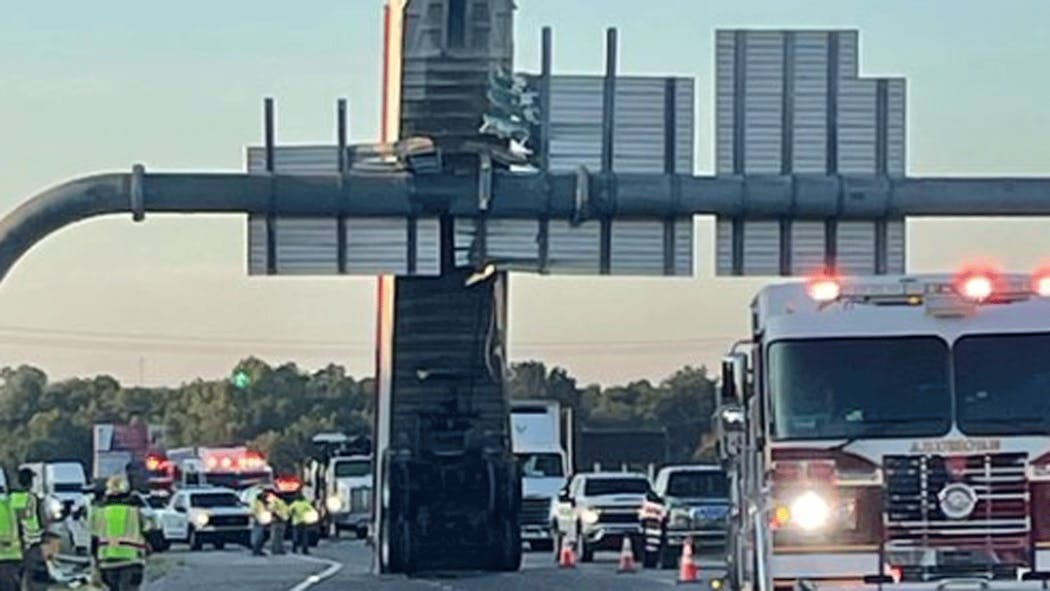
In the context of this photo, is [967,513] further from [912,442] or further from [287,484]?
[287,484]

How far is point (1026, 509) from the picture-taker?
17734 millimetres

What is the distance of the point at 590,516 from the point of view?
167 feet

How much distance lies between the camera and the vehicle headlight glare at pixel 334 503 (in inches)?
2778

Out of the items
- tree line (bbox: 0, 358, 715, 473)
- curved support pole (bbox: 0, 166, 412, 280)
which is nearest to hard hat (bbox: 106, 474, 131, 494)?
curved support pole (bbox: 0, 166, 412, 280)

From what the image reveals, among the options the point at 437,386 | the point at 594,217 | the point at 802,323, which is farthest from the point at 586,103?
the point at 802,323

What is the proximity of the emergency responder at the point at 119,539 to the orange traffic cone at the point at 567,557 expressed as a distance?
22233 millimetres

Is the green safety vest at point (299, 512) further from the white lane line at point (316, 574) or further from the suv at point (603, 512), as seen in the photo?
the suv at point (603, 512)

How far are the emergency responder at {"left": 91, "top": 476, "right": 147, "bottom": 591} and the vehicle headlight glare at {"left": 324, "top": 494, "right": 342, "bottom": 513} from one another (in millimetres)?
44627

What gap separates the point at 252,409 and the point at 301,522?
109011mm

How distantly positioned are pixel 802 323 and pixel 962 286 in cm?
111

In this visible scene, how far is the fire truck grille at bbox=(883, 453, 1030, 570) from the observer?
A: 58.0 ft

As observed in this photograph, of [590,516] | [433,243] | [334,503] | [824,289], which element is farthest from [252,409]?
[824,289]

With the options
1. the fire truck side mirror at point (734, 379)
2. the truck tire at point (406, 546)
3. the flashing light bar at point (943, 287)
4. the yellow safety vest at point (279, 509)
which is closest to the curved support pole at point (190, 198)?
the truck tire at point (406, 546)

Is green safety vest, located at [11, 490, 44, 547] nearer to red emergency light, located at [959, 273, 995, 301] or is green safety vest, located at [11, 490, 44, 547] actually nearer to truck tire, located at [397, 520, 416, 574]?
red emergency light, located at [959, 273, 995, 301]
